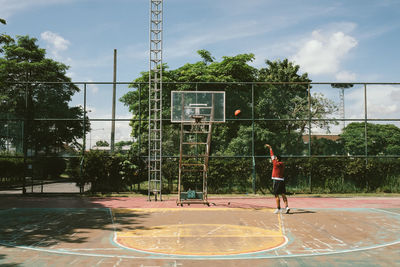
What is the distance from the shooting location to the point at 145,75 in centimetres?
3703

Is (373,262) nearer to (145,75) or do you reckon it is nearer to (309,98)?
(309,98)

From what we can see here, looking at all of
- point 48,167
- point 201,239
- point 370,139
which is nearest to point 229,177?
point 370,139

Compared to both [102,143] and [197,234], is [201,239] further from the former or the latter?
[102,143]

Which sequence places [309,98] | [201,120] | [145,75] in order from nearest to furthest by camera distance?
[201,120] < [309,98] < [145,75]

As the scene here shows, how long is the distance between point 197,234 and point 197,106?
751 centimetres

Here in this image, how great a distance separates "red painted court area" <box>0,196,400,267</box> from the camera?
625cm

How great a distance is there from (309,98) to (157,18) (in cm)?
848

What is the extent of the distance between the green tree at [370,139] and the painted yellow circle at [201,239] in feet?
36.5

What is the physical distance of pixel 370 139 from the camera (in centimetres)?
1827

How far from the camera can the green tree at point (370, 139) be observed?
721 inches

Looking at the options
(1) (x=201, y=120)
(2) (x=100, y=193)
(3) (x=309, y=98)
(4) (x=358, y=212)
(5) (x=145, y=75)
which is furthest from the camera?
(5) (x=145, y=75)

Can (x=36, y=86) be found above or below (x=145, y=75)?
below

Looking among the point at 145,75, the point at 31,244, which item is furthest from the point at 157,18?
the point at 145,75

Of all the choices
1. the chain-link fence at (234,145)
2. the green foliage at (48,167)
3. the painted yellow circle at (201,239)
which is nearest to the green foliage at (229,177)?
the chain-link fence at (234,145)
